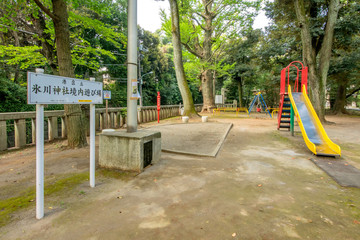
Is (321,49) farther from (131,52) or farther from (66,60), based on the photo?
(66,60)

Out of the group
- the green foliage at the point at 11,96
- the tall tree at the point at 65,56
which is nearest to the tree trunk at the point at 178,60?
the tall tree at the point at 65,56

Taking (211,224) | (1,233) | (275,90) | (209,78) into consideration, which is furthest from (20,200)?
(275,90)

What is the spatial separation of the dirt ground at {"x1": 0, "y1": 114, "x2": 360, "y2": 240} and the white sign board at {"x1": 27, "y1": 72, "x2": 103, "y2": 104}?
55.3 inches

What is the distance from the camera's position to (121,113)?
1086 centimetres

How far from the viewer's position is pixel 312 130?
641 cm

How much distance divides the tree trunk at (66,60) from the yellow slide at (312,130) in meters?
6.47

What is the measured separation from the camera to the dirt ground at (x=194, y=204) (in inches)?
81.7

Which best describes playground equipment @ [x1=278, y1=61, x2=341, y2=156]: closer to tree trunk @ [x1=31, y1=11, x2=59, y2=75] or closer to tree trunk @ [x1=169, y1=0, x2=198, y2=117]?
tree trunk @ [x1=169, y1=0, x2=198, y2=117]

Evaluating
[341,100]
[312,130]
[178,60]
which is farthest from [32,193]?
[341,100]

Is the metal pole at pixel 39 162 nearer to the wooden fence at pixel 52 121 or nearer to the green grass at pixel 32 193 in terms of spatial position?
the green grass at pixel 32 193

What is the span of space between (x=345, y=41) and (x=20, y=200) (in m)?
18.8

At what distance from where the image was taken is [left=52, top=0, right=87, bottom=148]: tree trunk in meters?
5.01

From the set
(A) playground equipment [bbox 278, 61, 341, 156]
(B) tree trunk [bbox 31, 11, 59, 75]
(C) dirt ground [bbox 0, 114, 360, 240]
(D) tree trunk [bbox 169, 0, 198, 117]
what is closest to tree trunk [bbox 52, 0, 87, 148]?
(C) dirt ground [bbox 0, 114, 360, 240]

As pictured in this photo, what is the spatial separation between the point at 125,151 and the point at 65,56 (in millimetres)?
3346
